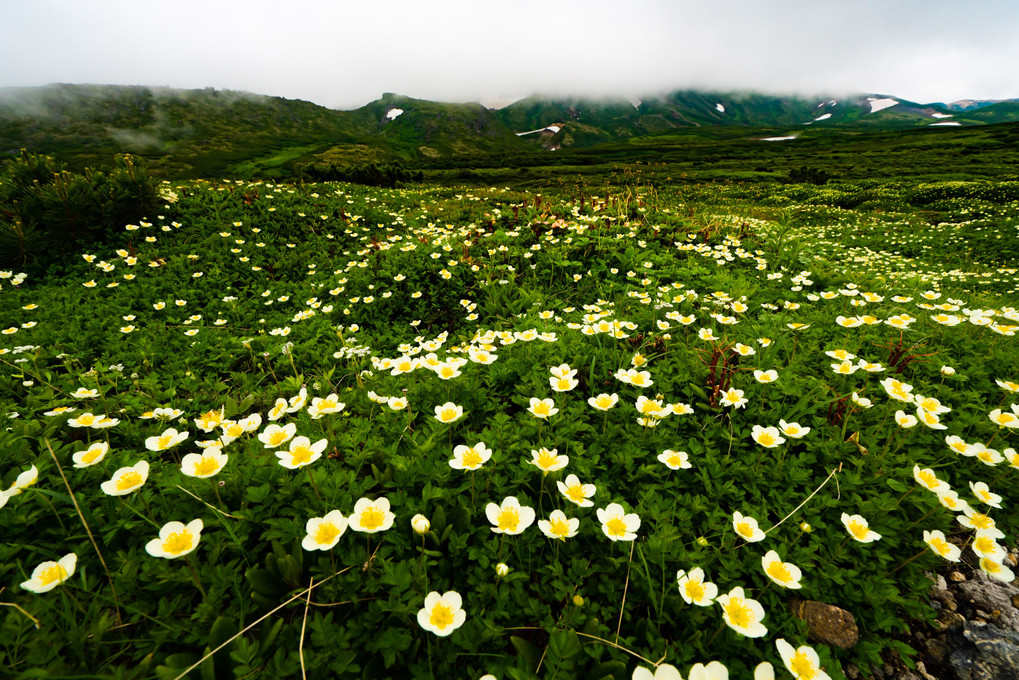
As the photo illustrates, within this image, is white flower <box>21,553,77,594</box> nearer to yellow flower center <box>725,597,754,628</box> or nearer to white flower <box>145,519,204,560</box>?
white flower <box>145,519,204,560</box>

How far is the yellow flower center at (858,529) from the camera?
1931 millimetres

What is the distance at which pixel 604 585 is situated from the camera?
6.08ft

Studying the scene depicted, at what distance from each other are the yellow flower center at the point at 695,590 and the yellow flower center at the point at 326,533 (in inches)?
59.6

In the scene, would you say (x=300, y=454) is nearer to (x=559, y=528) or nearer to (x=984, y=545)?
(x=559, y=528)

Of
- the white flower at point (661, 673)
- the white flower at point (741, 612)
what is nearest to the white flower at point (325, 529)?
the white flower at point (661, 673)

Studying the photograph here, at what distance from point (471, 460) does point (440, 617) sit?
0.73m

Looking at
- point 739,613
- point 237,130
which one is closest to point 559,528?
point 739,613

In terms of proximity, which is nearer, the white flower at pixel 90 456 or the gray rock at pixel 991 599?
the gray rock at pixel 991 599

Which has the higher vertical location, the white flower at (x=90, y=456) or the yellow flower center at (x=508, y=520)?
the white flower at (x=90, y=456)

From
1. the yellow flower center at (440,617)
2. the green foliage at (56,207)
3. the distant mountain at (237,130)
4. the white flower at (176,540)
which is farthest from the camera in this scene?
the distant mountain at (237,130)

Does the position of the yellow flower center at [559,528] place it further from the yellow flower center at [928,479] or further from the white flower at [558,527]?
the yellow flower center at [928,479]

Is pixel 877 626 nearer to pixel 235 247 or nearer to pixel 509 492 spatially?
pixel 509 492

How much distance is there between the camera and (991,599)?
1856mm

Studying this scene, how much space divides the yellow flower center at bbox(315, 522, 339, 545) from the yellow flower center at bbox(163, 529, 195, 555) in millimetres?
505
